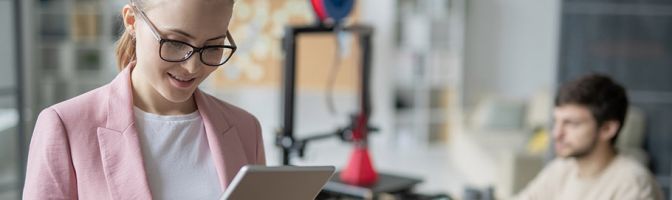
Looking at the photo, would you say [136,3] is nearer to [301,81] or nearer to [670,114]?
[670,114]

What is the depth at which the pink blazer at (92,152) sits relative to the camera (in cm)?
115

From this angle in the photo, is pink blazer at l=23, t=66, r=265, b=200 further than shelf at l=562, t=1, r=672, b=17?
No

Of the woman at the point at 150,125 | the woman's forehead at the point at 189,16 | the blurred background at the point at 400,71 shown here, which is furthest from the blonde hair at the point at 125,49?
the blurred background at the point at 400,71

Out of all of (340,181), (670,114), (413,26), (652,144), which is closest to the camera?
(340,181)

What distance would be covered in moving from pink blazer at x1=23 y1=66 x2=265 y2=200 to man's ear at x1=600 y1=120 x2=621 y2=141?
145 centimetres

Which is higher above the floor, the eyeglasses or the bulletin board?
the eyeglasses

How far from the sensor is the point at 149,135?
125 centimetres

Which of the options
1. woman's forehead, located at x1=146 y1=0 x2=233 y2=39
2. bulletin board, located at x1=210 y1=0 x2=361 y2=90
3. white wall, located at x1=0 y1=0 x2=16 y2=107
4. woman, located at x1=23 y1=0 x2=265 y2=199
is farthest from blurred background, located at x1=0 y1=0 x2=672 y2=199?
Result: woman's forehead, located at x1=146 y1=0 x2=233 y2=39

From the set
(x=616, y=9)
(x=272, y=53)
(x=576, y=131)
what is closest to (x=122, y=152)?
(x=576, y=131)

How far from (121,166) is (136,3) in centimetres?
23

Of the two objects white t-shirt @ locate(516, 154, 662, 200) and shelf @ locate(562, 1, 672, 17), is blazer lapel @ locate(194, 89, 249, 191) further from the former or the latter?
shelf @ locate(562, 1, 672, 17)

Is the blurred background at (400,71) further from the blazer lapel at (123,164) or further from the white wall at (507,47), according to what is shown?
the blazer lapel at (123,164)

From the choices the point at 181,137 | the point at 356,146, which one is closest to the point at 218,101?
the point at 181,137

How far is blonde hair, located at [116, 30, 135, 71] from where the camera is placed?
1.27 m
